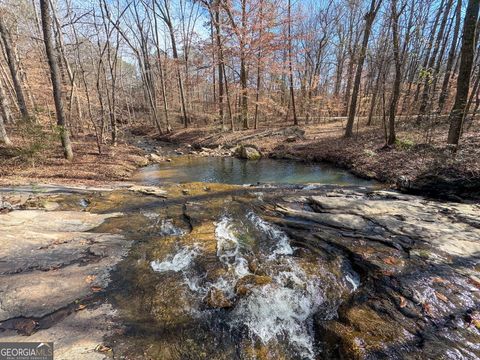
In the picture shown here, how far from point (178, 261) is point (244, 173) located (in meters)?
7.22

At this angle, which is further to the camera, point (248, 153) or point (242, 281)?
point (248, 153)

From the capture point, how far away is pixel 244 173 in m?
10.7

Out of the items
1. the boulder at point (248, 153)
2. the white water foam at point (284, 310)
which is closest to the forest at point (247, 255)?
the white water foam at point (284, 310)

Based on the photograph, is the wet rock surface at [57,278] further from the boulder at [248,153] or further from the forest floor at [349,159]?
the boulder at [248,153]

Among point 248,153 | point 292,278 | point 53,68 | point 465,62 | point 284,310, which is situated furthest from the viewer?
point 248,153

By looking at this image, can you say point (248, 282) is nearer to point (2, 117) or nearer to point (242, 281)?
point (242, 281)

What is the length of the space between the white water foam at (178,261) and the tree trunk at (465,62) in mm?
9152

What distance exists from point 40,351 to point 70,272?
3.97ft

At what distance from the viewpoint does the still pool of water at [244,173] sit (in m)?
9.22

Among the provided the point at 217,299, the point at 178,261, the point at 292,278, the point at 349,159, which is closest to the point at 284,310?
the point at 292,278

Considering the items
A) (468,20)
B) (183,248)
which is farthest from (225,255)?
(468,20)

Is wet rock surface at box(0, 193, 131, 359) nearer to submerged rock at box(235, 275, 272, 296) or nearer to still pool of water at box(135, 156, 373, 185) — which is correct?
submerged rock at box(235, 275, 272, 296)

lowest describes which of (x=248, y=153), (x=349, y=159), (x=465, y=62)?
(x=349, y=159)

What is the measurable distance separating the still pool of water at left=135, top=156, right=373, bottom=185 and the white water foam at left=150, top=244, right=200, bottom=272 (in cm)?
530
